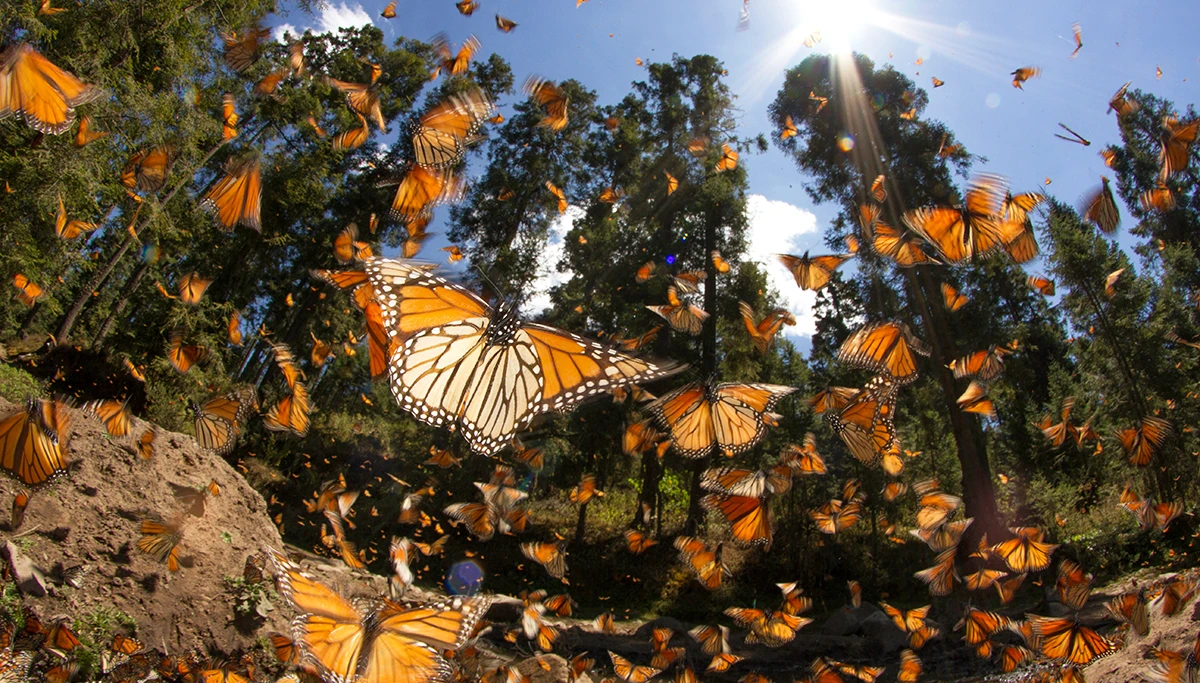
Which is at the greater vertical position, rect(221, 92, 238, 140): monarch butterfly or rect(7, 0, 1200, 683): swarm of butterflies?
rect(221, 92, 238, 140): monarch butterfly

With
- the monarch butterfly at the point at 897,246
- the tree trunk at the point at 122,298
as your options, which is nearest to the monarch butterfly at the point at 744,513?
the monarch butterfly at the point at 897,246

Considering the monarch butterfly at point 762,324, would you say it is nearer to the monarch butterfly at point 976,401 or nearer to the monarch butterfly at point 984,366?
the monarch butterfly at point 984,366

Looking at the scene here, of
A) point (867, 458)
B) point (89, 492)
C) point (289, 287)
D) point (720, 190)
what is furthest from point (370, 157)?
point (867, 458)

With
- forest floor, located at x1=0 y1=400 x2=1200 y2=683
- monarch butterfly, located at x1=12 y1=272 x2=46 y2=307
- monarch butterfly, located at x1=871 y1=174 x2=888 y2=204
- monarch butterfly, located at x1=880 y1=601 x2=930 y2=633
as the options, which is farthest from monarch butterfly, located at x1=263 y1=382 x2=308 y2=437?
monarch butterfly, located at x1=871 y1=174 x2=888 y2=204

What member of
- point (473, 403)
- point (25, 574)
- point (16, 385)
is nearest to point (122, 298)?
point (16, 385)

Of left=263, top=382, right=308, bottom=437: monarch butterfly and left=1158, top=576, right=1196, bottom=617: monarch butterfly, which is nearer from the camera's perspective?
left=263, top=382, right=308, bottom=437: monarch butterfly

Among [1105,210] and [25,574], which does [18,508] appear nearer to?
[25,574]

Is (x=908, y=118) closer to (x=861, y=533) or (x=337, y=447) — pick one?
(x=861, y=533)

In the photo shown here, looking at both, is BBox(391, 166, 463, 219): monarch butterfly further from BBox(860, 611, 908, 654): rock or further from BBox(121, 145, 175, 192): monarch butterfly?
BBox(860, 611, 908, 654): rock

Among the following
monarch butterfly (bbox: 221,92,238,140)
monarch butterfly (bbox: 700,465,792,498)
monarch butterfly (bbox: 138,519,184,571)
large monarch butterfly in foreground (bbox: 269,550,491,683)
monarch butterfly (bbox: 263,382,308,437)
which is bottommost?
monarch butterfly (bbox: 138,519,184,571)
